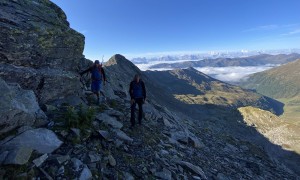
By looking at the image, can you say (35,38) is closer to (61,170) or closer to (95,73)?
(95,73)

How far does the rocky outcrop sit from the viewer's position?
53.3 feet

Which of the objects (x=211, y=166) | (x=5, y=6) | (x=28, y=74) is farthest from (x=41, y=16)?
(x=211, y=166)

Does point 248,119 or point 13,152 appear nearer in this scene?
point 13,152

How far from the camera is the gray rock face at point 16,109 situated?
37.6 ft

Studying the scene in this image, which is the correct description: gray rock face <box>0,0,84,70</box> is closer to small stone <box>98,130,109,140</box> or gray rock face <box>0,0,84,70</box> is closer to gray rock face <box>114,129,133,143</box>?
small stone <box>98,130,109,140</box>

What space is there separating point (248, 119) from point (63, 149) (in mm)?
170155

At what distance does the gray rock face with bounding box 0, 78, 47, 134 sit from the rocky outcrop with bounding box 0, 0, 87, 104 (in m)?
2.64

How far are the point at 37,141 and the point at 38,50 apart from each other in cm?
867

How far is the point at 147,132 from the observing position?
19.0 m

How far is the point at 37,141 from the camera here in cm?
1163

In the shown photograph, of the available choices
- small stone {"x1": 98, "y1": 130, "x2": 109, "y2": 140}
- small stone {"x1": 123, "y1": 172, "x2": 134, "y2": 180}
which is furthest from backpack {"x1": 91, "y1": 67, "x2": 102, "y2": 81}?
small stone {"x1": 123, "y1": 172, "x2": 134, "y2": 180}

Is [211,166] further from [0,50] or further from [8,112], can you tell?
[0,50]

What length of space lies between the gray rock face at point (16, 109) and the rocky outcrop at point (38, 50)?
2.64 m

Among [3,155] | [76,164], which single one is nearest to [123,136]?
[76,164]
